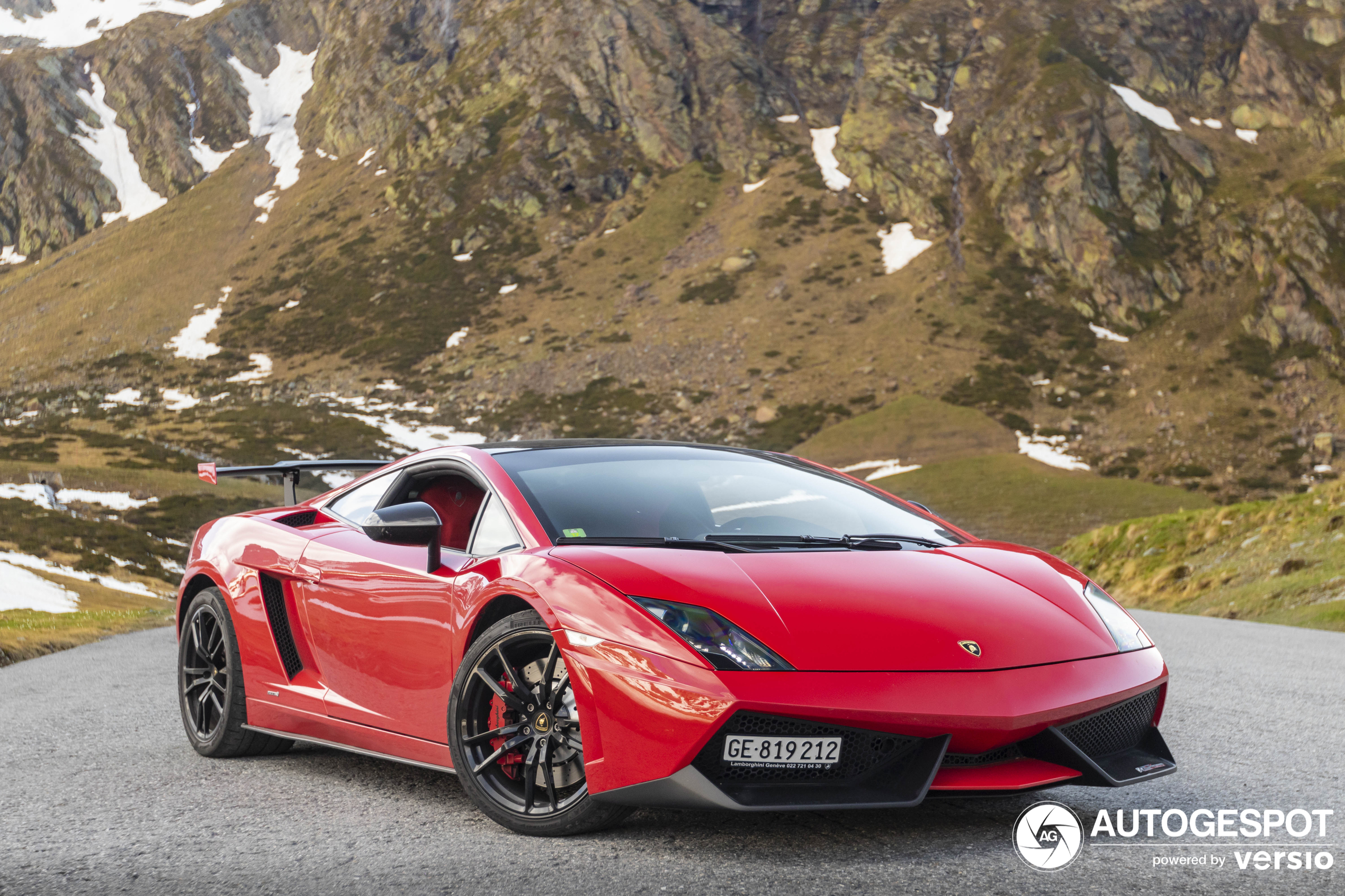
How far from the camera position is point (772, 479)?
5000 millimetres

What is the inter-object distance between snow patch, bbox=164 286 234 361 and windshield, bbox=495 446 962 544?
101781 millimetres

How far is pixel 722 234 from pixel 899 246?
15.2 meters

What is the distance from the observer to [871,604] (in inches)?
140

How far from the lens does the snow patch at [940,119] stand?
105812 mm

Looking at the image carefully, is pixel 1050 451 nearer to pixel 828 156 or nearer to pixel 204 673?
pixel 828 156

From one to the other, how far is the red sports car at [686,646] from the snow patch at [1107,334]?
83.8 meters

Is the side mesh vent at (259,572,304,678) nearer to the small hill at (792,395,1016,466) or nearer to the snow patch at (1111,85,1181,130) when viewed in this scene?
the small hill at (792,395,1016,466)

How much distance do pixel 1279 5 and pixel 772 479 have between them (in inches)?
5006

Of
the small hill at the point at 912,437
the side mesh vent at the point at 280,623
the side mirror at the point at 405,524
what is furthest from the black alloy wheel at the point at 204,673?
the small hill at the point at 912,437

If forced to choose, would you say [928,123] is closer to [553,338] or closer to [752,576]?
[553,338]

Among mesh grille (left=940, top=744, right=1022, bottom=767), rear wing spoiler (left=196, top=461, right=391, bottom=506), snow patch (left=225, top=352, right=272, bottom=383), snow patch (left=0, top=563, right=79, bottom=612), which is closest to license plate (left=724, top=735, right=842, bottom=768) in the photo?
mesh grille (left=940, top=744, right=1022, bottom=767)

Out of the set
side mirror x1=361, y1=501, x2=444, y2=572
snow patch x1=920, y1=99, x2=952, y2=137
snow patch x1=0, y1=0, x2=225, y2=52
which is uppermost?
snow patch x1=0, y1=0, x2=225, y2=52

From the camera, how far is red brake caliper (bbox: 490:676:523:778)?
3.77 meters

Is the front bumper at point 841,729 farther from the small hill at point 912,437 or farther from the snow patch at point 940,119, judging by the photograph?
the snow patch at point 940,119
